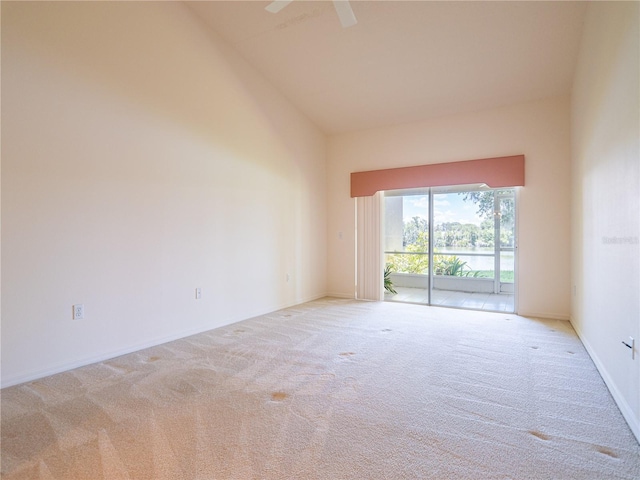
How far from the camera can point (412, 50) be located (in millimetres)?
3932

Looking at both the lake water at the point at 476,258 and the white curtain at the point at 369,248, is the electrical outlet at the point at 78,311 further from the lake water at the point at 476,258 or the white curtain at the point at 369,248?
the lake water at the point at 476,258

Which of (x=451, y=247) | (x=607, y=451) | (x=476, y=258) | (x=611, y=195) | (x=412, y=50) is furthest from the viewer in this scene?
(x=451, y=247)

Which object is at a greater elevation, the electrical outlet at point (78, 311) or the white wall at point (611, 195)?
the white wall at point (611, 195)

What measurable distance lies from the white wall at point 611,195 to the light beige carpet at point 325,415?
26cm

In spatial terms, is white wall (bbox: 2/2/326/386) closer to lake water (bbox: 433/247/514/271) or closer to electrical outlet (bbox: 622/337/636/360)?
lake water (bbox: 433/247/514/271)

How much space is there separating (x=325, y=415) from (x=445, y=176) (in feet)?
14.0

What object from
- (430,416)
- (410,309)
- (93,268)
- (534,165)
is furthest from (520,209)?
(93,268)

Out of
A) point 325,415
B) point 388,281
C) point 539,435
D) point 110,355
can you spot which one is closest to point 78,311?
point 110,355

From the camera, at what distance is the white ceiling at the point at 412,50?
3385mm

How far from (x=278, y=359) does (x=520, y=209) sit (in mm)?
4027

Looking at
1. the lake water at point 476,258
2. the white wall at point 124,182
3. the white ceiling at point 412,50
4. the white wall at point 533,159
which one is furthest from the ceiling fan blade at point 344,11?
the lake water at point 476,258

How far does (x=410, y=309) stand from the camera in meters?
5.03

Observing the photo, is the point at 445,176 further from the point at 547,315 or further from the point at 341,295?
the point at 341,295

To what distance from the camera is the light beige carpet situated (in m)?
1.56
